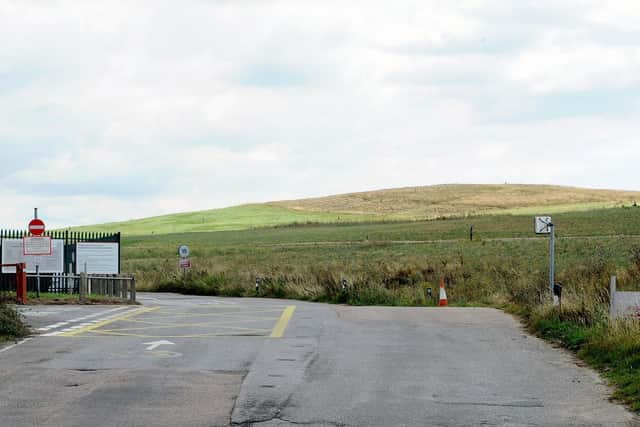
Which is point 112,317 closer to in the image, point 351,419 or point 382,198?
point 351,419

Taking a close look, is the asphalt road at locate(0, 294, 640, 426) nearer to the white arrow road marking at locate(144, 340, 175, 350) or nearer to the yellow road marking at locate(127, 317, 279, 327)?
the white arrow road marking at locate(144, 340, 175, 350)

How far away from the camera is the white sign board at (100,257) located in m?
40.3

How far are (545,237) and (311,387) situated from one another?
52514 mm

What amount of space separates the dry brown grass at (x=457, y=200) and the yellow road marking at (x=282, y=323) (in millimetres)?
68924

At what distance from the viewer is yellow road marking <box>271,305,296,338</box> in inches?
768

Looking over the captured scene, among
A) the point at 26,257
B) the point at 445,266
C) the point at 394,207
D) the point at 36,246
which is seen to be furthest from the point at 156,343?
the point at 394,207

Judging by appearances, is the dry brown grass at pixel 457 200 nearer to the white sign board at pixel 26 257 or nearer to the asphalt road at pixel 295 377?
the white sign board at pixel 26 257

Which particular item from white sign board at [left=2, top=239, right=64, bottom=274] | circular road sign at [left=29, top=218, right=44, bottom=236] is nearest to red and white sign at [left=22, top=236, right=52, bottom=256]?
circular road sign at [left=29, top=218, right=44, bottom=236]

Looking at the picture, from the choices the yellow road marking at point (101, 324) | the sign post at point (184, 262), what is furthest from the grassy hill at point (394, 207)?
the yellow road marking at point (101, 324)

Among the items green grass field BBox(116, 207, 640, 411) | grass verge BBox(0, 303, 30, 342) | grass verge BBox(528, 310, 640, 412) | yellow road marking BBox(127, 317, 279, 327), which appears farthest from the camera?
yellow road marking BBox(127, 317, 279, 327)

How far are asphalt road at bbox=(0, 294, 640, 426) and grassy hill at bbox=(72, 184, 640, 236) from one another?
75.9 metres

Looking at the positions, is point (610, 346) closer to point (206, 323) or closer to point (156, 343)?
point (156, 343)

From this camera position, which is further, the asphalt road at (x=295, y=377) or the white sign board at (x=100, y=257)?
the white sign board at (x=100, y=257)

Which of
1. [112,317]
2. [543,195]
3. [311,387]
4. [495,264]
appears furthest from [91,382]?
[543,195]
